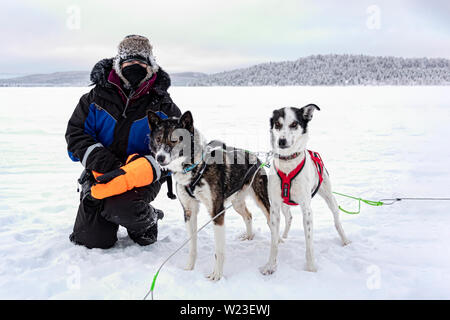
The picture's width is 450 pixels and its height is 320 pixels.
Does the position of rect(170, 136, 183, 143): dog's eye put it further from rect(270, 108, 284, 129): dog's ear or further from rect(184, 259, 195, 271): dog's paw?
rect(184, 259, 195, 271): dog's paw

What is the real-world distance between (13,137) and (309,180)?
953cm

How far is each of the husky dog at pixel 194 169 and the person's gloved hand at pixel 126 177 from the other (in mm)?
253

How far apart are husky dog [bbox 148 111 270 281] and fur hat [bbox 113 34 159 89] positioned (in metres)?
0.72

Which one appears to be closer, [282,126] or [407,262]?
[282,126]

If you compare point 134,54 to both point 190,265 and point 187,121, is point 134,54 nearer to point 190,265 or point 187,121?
point 187,121

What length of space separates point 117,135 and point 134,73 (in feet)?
1.99

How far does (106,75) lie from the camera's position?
3.14m

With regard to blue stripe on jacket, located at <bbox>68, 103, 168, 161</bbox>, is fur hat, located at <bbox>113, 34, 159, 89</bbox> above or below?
above

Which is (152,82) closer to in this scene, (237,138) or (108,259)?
(108,259)

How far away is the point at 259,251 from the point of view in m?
3.18

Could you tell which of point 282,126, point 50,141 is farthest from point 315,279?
point 50,141

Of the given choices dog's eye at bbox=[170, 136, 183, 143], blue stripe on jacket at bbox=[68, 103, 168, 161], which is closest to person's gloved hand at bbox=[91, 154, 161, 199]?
blue stripe on jacket at bbox=[68, 103, 168, 161]

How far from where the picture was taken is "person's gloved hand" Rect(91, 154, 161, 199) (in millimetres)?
2836

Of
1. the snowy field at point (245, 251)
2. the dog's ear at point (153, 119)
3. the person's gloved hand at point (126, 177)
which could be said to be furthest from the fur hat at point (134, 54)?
the snowy field at point (245, 251)
